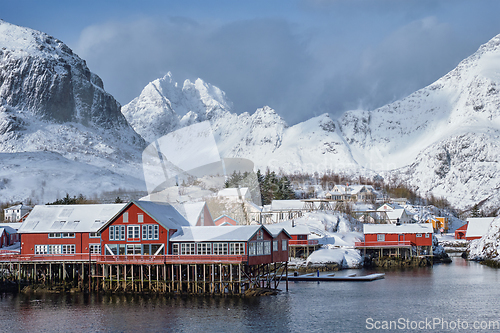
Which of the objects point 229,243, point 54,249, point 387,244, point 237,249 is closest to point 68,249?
point 54,249

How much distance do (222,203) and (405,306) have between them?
268 feet

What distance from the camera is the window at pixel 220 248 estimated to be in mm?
57156

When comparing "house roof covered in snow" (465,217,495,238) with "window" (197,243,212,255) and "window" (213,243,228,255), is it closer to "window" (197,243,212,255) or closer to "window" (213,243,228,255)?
"window" (213,243,228,255)

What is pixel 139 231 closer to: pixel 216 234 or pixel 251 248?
pixel 216 234

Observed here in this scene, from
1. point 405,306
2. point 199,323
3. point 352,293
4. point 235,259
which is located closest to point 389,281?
point 352,293

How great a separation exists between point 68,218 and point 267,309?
2966 cm

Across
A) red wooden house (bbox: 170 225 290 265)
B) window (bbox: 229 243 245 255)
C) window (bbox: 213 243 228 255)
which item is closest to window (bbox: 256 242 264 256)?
red wooden house (bbox: 170 225 290 265)

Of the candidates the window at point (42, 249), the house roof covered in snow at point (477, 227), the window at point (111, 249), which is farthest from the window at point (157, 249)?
the house roof covered in snow at point (477, 227)

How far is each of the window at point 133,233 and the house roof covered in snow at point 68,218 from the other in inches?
207

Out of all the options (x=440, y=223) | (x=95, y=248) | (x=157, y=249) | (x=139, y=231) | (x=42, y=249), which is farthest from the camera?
(x=440, y=223)

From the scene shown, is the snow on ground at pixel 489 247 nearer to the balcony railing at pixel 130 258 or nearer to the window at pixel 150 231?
the balcony railing at pixel 130 258

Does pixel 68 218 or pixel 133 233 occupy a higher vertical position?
pixel 68 218

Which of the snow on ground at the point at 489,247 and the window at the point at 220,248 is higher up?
the window at the point at 220,248

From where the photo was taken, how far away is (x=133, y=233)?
203 feet
